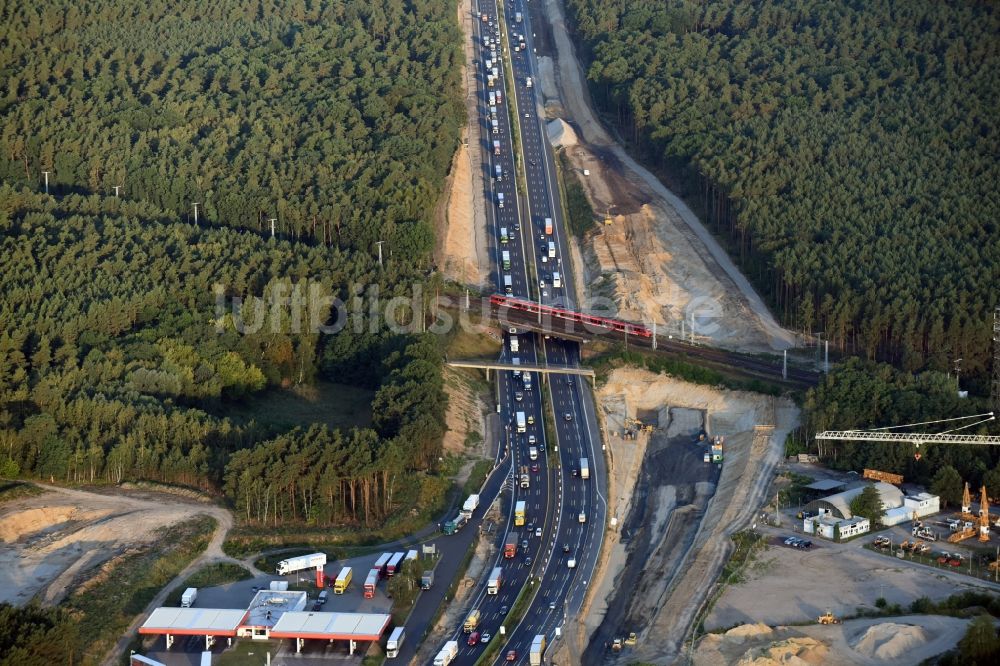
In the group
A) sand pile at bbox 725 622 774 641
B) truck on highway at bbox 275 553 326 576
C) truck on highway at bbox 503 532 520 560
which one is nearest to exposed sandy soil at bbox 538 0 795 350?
truck on highway at bbox 503 532 520 560

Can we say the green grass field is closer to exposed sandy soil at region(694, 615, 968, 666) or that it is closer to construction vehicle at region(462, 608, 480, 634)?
construction vehicle at region(462, 608, 480, 634)

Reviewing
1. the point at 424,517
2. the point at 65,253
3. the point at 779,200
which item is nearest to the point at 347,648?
the point at 424,517

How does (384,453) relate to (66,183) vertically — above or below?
below

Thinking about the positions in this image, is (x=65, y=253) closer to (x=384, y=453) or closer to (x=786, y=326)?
(x=384, y=453)

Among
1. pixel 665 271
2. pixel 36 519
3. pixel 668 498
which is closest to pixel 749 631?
pixel 668 498

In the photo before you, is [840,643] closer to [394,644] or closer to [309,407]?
[394,644]
